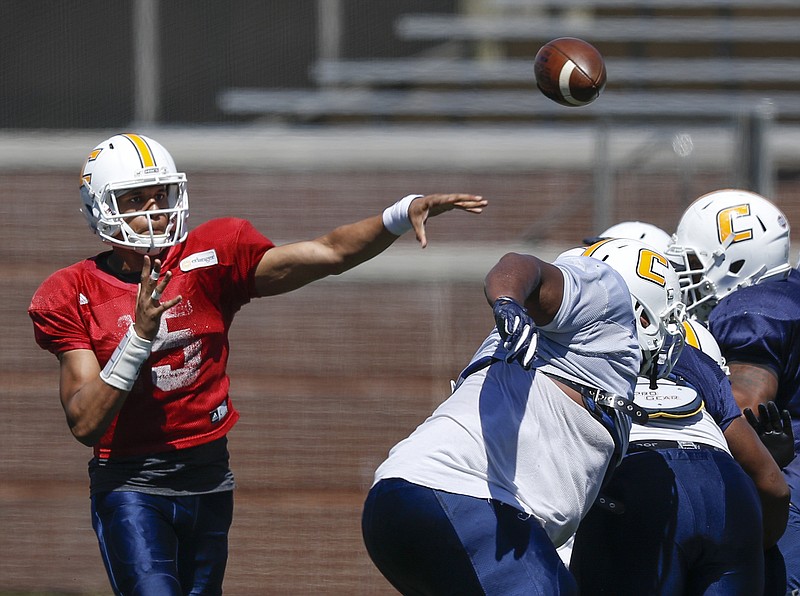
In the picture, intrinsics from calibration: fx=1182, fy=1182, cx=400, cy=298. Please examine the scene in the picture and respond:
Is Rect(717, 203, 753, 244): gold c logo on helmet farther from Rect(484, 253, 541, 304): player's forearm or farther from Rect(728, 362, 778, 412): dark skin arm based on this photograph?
Rect(484, 253, 541, 304): player's forearm

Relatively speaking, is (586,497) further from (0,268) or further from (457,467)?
(0,268)

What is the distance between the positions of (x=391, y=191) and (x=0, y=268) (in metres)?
2.06

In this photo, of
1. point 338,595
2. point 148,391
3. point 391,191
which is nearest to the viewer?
point 148,391

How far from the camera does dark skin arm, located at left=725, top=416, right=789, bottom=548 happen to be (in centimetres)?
332

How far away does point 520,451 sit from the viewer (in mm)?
2775

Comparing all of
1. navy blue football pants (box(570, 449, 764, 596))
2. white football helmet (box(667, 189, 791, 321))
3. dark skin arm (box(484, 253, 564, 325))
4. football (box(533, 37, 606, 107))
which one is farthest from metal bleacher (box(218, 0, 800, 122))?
dark skin arm (box(484, 253, 564, 325))

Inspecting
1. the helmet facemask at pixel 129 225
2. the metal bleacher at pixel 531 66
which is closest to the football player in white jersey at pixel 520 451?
the helmet facemask at pixel 129 225

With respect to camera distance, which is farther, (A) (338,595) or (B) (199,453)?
(A) (338,595)

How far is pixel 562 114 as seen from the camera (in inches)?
380

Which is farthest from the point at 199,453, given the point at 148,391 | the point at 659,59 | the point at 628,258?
the point at 659,59

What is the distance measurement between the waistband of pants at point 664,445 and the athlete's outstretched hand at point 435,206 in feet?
2.74

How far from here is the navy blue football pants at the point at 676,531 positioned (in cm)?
313

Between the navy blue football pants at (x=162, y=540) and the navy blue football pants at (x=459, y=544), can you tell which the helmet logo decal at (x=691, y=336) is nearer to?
the navy blue football pants at (x=459, y=544)

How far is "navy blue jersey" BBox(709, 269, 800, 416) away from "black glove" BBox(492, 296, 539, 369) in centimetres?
144
